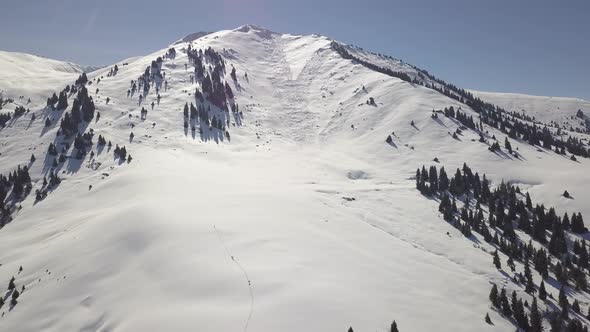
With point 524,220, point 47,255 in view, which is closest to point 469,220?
point 524,220

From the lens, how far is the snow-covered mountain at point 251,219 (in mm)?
44625

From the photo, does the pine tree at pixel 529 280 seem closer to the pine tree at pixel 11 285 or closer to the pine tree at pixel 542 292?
the pine tree at pixel 542 292

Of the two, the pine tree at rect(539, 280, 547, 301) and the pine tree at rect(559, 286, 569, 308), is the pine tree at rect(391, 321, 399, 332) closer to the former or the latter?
the pine tree at rect(539, 280, 547, 301)

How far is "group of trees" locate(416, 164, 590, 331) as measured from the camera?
7100 cm

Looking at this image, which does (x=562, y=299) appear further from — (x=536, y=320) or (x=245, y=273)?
(x=245, y=273)

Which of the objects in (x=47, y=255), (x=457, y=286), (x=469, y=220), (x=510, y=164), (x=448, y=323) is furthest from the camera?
(x=510, y=164)

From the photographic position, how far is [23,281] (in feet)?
189

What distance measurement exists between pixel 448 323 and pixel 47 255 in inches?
2554

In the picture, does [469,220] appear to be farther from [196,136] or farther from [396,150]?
[196,136]

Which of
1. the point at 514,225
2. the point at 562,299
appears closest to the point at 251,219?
the point at 562,299

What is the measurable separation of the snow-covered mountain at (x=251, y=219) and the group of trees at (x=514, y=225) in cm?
171

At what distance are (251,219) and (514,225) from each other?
72.1 meters

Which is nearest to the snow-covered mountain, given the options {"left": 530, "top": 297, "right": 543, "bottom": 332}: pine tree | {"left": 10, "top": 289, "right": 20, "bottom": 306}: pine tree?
{"left": 10, "top": 289, "right": 20, "bottom": 306}: pine tree

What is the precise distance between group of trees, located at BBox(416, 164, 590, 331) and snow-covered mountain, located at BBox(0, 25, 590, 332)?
5.63 ft
